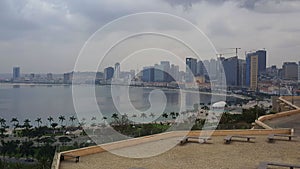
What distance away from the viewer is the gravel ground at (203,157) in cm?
575

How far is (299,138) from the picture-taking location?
8500mm

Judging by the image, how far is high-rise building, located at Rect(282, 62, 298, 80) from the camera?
40438 mm

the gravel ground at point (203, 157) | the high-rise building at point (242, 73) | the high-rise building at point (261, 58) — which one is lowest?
the gravel ground at point (203, 157)

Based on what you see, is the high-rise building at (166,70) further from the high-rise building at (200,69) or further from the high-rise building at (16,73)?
the high-rise building at (16,73)

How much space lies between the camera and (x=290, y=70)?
42.3 m

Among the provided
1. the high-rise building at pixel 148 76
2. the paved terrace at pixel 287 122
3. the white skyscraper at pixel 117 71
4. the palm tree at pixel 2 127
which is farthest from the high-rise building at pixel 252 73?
the white skyscraper at pixel 117 71

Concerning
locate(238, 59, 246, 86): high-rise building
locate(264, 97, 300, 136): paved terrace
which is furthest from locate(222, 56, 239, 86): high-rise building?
locate(264, 97, 300, 136): paved terrace

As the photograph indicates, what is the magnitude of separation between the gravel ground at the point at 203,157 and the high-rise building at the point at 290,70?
3506 cm

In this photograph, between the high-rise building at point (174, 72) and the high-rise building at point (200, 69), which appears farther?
the high-rise building at point (200, 69)

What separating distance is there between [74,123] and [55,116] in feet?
17.7

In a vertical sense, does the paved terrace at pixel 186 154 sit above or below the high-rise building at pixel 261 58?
below

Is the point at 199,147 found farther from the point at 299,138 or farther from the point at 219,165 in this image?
the point at 299,138

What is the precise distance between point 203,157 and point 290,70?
39566mm

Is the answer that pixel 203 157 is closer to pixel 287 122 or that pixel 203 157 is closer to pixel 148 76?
pixel 148 76
